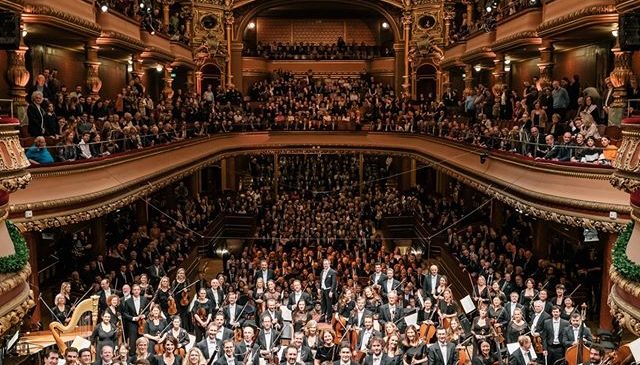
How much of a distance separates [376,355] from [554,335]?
2833mm

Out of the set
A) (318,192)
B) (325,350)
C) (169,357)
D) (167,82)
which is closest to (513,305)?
(325,350)

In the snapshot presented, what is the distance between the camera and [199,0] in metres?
30.0

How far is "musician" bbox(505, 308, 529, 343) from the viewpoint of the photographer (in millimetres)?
10234

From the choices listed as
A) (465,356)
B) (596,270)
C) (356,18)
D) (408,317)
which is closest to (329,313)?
(408,317)

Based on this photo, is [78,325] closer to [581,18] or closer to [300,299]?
[300,299]

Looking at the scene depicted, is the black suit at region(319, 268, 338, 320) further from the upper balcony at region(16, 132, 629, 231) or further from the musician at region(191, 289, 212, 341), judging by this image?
the upper balcony at region(16, 132, 629, 231)

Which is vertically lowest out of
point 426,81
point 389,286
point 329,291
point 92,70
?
point 329,291

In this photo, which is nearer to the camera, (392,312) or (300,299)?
(392,312)

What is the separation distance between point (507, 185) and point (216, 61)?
18.8 metres

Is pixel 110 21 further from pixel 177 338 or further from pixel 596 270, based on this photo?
pixel 596 270

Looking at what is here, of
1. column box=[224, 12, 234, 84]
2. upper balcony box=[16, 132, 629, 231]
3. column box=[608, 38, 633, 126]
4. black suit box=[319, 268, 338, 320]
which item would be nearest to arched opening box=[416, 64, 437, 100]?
column box=[224, 12, 234, 84]

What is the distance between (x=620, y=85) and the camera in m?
12.6

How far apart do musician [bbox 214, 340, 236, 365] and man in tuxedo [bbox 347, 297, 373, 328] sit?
243 centimetres

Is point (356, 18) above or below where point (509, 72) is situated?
above
